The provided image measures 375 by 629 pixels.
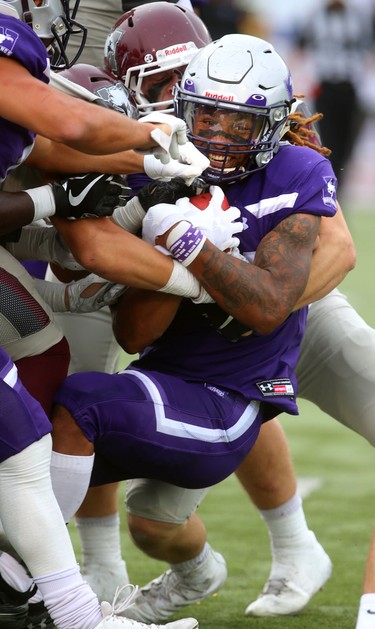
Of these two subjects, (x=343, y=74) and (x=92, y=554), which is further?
(x=343, y=74)

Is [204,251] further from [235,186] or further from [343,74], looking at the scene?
[343,74]

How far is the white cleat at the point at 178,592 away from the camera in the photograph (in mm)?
4078

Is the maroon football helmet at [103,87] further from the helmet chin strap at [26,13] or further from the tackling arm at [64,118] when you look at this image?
the tackling arm at [64,118]

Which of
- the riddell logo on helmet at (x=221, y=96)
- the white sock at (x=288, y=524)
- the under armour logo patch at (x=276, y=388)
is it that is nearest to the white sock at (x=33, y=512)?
the under armour logo patch at (x=276, y=388)

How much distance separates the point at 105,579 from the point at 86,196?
4.86 ft

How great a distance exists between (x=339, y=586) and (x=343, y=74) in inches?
389

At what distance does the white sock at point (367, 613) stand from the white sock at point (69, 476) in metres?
0.79

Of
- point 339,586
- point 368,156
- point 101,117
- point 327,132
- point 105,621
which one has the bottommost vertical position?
point 368,156

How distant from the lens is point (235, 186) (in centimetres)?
356

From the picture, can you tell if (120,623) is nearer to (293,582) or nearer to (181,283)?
(181,283)

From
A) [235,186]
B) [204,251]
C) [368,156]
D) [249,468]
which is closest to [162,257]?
[204,251]

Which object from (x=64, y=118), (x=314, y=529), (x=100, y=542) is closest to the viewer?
(x=64, y=118)

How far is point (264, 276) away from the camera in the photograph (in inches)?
130

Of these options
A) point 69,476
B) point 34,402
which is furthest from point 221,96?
point 69,476
